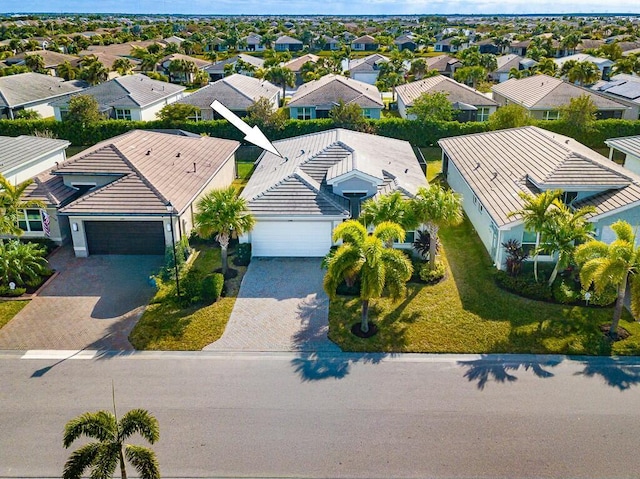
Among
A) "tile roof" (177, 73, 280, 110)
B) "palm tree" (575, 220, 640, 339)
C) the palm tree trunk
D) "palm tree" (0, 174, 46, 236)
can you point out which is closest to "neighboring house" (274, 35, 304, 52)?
"tile roof" (177, 73, 280, 110)

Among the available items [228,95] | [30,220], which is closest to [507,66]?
[228,95]

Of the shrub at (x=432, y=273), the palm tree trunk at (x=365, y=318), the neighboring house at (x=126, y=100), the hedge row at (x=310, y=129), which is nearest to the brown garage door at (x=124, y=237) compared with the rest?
the palm tree trunk at (x=365, y=318)

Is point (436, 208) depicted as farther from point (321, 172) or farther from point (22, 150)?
point (22, 150)

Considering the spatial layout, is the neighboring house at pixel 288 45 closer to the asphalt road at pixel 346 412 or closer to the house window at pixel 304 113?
the house window at pixel 304 113

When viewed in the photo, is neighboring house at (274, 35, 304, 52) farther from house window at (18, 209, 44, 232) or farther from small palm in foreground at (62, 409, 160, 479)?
small palm in foreground at (62, 409, 160, 479)

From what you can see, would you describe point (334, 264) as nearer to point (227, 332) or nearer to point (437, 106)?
point (227, 332)
